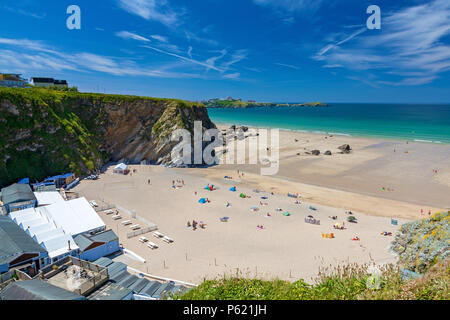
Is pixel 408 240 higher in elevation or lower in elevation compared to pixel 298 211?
higher

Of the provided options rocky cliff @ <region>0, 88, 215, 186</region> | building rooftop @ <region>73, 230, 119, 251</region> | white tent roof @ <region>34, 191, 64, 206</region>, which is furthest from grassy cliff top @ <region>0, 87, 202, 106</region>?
building rooftop @ <region>73, 230, 119, 251</region>

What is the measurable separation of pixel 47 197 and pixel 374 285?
30088 millimetres

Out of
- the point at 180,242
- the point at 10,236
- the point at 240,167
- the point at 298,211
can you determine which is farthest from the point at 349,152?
the point at 10,236

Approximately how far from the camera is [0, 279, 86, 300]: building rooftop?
948 cm

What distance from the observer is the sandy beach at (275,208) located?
1736cm

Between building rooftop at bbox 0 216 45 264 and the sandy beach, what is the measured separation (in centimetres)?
610

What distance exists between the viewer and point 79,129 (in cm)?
4131

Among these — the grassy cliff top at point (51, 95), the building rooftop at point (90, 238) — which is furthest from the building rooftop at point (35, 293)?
the grassy cliff top at point (51, 95)

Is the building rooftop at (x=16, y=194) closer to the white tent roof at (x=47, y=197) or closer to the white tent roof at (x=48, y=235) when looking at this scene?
the white tent roof at (x=47, y=197)

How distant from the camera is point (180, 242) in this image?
66.0 feet

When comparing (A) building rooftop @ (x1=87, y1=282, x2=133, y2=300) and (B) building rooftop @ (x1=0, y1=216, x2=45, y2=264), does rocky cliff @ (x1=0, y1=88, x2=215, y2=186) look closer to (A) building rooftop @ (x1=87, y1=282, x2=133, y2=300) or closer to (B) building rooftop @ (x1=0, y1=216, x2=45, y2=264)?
(B) building rooftop @ (x1=0, y1=216, x2=45, y2=264)
